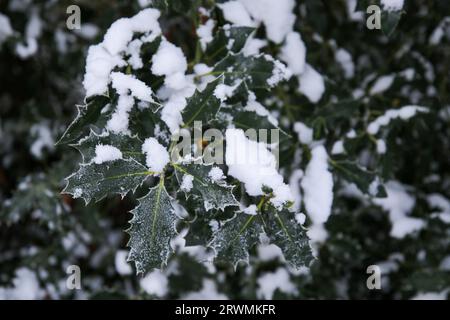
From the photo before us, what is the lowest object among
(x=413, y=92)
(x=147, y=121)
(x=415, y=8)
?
(x=147, y=121)

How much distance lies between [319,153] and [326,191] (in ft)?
0.45

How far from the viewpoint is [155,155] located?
3.72ft

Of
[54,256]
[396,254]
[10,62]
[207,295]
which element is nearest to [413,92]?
[396,254]

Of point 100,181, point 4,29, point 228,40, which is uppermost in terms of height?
point 4,29

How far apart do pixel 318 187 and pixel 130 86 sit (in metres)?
0.59

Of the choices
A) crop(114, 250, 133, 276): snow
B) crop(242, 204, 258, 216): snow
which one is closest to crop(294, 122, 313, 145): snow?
crop(242, 204, 258, 216): snow

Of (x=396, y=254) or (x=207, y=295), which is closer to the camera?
(x=207, y=295)

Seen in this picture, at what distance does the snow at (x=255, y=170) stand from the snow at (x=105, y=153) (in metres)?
0.23

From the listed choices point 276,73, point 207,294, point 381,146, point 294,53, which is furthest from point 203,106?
point 207,294

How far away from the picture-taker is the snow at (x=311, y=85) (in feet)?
5.34

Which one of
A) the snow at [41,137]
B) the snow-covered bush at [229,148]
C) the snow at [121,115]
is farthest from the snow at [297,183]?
the snow at [41,137]

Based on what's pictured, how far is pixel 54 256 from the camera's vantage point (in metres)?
2.10

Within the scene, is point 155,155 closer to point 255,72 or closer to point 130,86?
point 130,86
